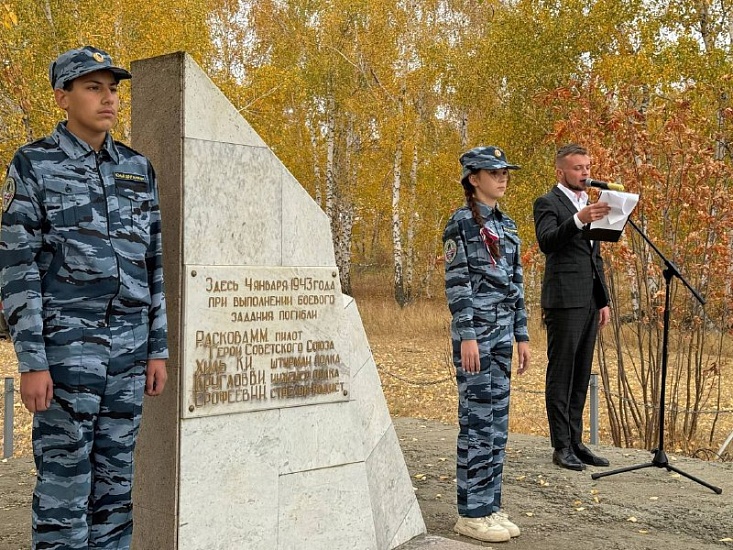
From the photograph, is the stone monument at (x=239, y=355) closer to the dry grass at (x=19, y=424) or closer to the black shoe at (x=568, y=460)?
the black shoe at (x=568, y=460)

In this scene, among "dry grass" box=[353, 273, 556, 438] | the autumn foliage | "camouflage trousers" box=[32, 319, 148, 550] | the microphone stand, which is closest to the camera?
"camouflage trousers" box=[32, 319, 148, 550]

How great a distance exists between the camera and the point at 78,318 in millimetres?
2697

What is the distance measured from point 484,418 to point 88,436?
2030 mm

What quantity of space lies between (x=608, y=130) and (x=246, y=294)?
190 inches

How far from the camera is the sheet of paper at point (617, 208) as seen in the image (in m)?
4.66

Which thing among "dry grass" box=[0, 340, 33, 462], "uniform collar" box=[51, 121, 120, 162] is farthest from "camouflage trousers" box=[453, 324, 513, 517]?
"dry grass" box=[0, 340, 33, 462]

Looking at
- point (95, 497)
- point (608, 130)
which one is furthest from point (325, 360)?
point (608, 130)

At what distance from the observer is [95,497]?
283cm

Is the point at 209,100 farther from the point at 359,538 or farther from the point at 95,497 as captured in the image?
the point at 359,538

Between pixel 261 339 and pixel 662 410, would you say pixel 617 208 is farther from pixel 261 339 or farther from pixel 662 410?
pixel 261 339

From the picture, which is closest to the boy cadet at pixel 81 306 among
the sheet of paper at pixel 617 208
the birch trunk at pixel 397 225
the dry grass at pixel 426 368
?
the sheet of paper at pixel 617 208

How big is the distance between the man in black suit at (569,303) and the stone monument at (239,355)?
2218 mm

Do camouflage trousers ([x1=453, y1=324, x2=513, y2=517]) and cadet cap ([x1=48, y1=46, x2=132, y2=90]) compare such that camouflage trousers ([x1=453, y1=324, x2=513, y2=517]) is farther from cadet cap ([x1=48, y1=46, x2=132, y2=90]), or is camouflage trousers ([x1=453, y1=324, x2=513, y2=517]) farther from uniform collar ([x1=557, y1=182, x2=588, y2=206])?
cadet cap ([x1=48, y1=46, x2=132, y2=90])

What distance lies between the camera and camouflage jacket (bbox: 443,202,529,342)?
4043mm
